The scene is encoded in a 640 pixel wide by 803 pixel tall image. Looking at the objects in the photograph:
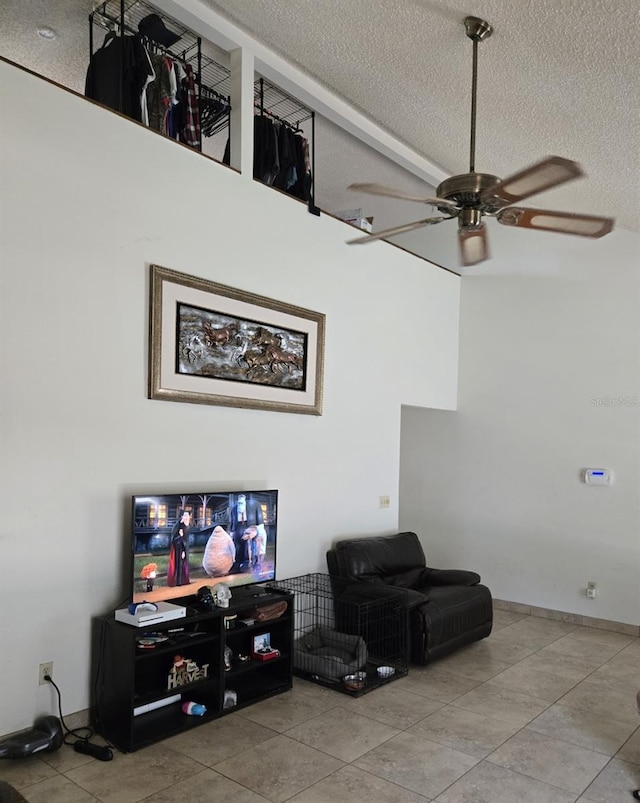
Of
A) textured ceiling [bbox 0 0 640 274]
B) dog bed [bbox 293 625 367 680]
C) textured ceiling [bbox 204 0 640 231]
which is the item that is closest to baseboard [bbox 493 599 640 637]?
dog bed [bbox 293 625 367 680]

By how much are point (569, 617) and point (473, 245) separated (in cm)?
374

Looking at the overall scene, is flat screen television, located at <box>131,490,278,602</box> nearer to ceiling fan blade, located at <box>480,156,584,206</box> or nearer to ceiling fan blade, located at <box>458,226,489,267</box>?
ceiling fan blade, located at <box>458,226,489,267</box>

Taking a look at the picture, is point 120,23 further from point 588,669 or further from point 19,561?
point 588,669

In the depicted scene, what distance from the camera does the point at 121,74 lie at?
3629 mm

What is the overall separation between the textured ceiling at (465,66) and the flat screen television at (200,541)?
8.47 feet

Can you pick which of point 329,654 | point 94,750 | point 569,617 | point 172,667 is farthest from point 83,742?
point 569,617

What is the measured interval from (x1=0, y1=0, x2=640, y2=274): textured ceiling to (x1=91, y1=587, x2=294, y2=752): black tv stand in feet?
10.2

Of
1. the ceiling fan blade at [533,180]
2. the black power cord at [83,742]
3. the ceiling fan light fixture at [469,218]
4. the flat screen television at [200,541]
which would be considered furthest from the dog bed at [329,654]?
the ceiling fan blade at [533,180]

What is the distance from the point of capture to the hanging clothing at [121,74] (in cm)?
363

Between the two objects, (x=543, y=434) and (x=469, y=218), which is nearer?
(x=469, y=218)

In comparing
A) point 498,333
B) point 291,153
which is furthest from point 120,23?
point 498,333

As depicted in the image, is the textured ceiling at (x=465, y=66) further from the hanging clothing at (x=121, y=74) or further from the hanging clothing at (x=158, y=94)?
the hanging clothing at (x=158, y=94)

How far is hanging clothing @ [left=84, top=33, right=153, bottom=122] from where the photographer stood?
3.63 m

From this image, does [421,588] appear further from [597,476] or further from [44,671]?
[44,671]
